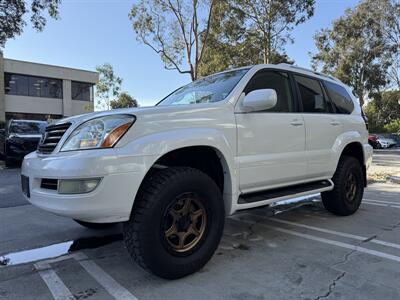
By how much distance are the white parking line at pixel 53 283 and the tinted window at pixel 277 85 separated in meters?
2.60

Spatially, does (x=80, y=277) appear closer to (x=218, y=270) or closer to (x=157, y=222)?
(x=157, y=222)

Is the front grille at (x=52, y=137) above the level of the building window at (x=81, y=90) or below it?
below

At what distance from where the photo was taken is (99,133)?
2.93 m

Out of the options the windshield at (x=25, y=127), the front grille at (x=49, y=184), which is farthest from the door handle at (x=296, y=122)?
the windshield at (x=25, y=127)

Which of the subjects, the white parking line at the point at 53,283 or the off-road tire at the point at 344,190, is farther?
the off-road tire at the point at 344,190

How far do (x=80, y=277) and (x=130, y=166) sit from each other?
1.18m

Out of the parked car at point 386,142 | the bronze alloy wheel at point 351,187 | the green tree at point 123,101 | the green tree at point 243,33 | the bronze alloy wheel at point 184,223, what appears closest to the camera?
the bronze alloy wheel at point 184,223

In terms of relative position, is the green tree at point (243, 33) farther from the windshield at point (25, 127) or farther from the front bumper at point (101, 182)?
the front bumper at point (101, 182)

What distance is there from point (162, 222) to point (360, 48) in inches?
1474

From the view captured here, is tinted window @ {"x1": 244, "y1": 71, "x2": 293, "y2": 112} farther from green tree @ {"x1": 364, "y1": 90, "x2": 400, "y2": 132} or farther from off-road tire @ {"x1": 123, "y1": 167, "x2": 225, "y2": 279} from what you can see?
green tree @ {"x1": 364, "y1": 90, "x2": 400, "y2": 132}

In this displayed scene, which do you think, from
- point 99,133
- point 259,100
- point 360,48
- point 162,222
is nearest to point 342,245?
point 259,100

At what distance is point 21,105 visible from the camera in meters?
37.4

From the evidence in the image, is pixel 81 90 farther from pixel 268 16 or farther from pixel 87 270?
pixel 87 270

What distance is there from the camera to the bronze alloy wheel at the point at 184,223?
313cm
